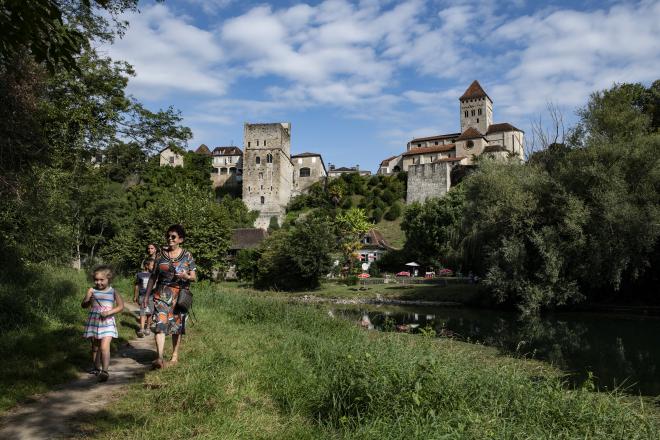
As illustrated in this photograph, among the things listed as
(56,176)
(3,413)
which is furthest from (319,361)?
(56,176)

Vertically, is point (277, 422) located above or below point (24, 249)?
below

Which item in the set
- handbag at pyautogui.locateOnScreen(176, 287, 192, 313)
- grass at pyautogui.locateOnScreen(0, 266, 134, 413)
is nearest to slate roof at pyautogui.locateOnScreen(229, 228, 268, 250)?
grass at pyautogui.locateOnScreen(0, 266, 134, 413)

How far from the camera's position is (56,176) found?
1414 centimetres

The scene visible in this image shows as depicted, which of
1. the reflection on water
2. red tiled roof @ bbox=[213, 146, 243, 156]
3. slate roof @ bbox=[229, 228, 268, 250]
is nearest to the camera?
the reflection on water

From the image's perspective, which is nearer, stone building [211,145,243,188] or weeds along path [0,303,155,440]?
weeds along path [0,303,155,440]

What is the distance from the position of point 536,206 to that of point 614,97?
719cm

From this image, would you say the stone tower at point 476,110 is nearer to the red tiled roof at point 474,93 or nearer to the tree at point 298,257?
the red tiled roof at point 474,93

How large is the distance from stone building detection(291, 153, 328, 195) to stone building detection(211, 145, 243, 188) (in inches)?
390

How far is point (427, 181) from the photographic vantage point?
2778 inches

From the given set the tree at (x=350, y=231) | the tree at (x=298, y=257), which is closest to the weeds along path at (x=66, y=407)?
the tree at (x=298, y=257)

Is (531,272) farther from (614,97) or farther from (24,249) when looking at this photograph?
(24,249)

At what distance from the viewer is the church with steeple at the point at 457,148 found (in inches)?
2773

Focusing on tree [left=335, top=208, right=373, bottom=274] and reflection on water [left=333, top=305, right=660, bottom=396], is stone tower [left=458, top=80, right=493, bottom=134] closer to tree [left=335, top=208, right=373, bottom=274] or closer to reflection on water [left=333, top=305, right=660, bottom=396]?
tree [left=335, top=208, right=373, bottom=274]

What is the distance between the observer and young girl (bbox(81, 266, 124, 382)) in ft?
18.8
